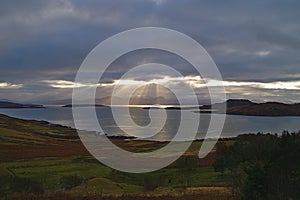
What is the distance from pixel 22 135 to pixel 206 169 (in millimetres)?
72148

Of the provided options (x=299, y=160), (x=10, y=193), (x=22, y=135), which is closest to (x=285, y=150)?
(x=299, y=160)

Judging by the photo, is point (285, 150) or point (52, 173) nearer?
point (285, 150)

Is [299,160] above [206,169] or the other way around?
above

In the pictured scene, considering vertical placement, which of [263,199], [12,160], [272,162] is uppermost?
[272,162]

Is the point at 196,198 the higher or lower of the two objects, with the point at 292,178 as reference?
lower

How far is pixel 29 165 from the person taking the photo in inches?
2314

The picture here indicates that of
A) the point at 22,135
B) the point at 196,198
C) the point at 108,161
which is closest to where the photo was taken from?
the point at 196,198

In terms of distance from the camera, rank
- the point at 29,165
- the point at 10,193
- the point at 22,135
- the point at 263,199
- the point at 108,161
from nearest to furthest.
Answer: the point at 263,199 < the point at 10,193 < the point at 29,165 < the point at 108,161 < the point at 22,135

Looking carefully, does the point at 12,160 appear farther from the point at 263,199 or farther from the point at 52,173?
the point at 263,199

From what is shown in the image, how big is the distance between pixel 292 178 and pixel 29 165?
48.4 metres

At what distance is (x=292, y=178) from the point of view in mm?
18891

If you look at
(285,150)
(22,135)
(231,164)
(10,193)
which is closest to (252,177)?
(285,150)

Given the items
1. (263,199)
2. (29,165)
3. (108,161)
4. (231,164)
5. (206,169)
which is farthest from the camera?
(108,161)

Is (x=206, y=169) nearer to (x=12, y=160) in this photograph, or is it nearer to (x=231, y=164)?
(x=231, y=164)
